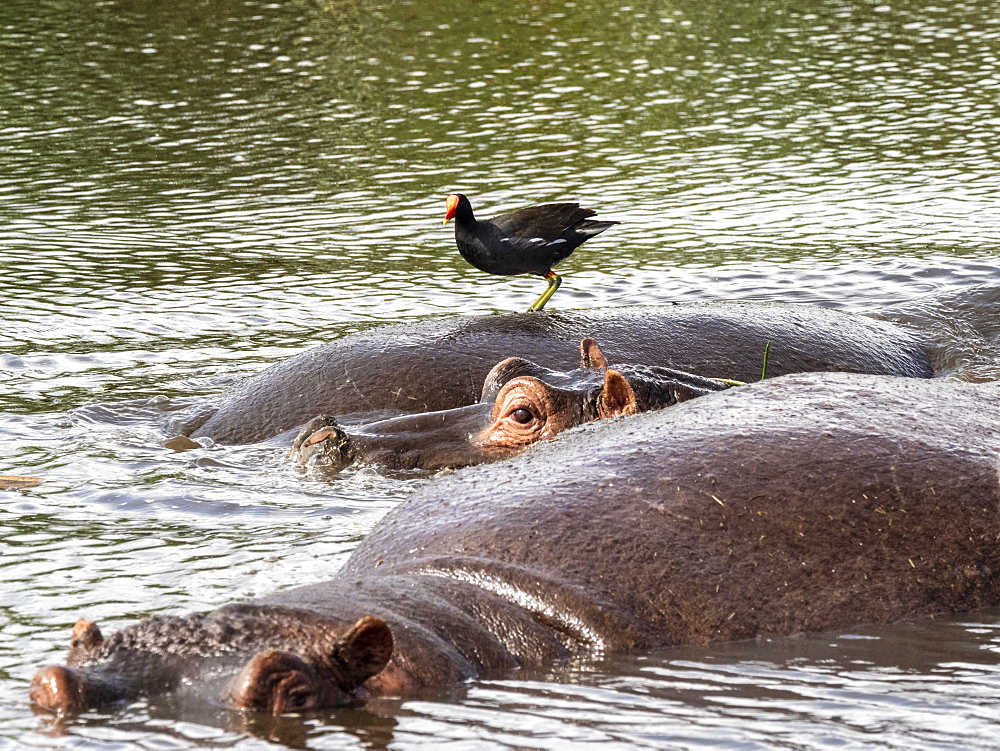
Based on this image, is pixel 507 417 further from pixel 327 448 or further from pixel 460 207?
pixel 460 207

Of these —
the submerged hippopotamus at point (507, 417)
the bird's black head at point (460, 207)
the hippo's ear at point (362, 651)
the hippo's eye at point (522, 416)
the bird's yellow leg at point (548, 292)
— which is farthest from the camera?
the bird's yellow leg at point (548, 292)

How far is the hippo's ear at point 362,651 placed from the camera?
3758mm

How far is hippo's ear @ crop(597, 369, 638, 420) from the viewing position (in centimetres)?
618

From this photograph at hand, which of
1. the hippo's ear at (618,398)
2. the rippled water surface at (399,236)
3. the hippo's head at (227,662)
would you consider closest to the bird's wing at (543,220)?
the rippled water surface at (399,236)

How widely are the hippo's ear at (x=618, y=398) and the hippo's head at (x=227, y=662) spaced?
2.45m

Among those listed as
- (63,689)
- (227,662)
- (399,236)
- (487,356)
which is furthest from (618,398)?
(399,236)

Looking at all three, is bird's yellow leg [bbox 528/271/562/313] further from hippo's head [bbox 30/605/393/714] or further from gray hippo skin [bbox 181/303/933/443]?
hippo's head [bbox 30/605/393/714]

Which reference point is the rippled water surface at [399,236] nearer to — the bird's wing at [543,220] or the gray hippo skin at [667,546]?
the gray hippo skin at [667,546]

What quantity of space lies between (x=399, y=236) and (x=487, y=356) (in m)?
5.20

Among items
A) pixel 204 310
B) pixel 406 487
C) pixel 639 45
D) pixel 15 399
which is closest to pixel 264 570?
pixel 406 487

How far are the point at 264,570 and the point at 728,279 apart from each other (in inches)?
264

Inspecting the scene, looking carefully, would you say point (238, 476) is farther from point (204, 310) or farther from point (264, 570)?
point (204, 310)

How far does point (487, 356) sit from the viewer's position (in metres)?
8.50

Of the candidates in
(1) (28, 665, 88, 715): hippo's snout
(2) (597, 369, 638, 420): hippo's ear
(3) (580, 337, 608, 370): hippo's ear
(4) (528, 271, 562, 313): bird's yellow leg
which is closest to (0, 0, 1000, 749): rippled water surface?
(1) (28, 665, 88, 715): hippo's snout
